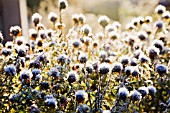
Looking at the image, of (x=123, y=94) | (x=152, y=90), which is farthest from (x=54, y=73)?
(x=152, y=90)

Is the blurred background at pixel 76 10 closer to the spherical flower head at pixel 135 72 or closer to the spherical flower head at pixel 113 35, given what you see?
the spherical flower head at pixel 113 35

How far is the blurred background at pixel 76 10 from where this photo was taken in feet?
15.4

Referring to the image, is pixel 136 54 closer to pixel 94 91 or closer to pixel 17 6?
pixel 94 91

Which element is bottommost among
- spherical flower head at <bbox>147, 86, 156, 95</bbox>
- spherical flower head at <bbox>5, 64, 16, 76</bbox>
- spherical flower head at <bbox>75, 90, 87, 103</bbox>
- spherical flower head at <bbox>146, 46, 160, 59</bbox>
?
spherical flower head at <bbox>75, 90, 87, 103</bbox>

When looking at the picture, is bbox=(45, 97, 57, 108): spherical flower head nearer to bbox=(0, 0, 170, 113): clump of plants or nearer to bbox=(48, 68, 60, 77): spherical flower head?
bbox=(0, 0, 170, 113): clump of plants

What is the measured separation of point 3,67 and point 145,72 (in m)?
0.78

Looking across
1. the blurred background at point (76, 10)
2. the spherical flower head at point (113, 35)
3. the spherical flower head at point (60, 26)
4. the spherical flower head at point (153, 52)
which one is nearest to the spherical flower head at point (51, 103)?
the spherical flower head at point (153, 52)

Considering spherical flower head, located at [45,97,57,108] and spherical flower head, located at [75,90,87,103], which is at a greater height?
spherical flower head, located at [75,90,87,103]

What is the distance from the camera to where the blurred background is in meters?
4.71

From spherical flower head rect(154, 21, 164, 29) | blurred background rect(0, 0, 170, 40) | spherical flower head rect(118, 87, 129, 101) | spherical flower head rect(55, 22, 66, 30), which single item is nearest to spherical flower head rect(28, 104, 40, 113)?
spherical flower head rect(118, 87, 129, 101)

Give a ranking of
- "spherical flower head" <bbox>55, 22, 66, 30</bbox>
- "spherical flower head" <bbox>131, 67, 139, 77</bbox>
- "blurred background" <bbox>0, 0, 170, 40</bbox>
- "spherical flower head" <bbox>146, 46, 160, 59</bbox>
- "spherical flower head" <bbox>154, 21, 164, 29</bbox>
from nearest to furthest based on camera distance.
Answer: "spherical flower head" <bbox>131, 67, 139, 77</bbox>, "spherical flower head" <bbox>146, 46, 160, 59</bbox>, "spherical flower head" <bbox>55, 22, 66, 30</bbox>, "spherical flower head" <bbox>154, 21, 164, 29</bbox>, "blurred background" <bbox>0, 0, 170, 40</bbox>

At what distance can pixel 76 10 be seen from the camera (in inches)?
246

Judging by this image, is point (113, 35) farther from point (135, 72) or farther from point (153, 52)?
point (135, 72)

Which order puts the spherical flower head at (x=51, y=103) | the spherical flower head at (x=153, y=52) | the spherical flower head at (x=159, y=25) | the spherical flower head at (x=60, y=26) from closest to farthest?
the spherical flower head at (x=51, y=103) → the spherical flower head at (x=153, y=52) → the spherical flower head at (x=60, y=26) → the spherical flower head at (x=159, y=25)
